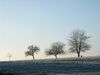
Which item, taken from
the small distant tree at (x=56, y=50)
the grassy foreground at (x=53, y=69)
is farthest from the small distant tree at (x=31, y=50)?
the grassy foreground at (x=53, y=69)

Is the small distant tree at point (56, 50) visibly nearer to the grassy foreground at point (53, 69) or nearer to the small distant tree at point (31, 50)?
the small distant tree at point (31, 50)

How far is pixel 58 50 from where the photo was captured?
431ft

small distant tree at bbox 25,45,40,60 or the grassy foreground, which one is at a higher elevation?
small distant tree at bbox 25,45,40,60

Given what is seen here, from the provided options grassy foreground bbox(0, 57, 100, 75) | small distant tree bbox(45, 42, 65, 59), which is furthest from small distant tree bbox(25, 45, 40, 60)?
grassy foreground bbox(0, 57, 100, 75)

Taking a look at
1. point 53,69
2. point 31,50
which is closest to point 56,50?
point 31,50

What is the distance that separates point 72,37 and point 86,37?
456cm

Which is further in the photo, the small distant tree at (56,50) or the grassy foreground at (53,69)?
the small distant tree at (56,50)

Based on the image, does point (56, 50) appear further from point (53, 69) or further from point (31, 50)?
point (53, 69)

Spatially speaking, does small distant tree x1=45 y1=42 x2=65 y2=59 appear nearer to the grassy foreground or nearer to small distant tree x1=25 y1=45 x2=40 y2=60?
small distant tree x1=25 y1=45 x2=40 y2=60

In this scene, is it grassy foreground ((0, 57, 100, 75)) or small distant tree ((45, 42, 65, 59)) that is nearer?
grassy foreground ((0, 57, 100, 75))

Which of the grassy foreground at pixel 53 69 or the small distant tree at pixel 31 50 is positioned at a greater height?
the small distant tree at pixel 31 50

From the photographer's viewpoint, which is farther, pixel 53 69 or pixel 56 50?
pixel 56 50

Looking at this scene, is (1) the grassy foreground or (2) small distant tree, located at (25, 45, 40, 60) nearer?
(1) the grassy foreground

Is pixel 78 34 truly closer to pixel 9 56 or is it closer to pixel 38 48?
pixel 38 48
